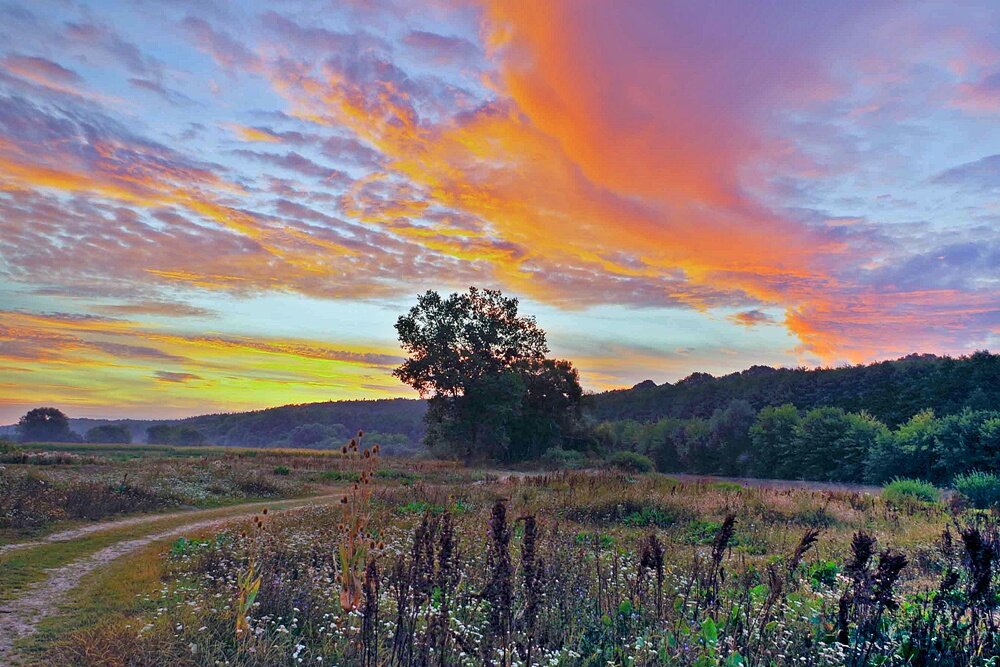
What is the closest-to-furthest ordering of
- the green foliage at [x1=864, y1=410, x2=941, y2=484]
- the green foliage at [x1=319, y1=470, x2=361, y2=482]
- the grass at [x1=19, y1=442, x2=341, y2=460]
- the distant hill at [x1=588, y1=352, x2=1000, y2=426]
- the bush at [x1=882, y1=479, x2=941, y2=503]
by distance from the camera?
the bush at [x1=882, y1=479, x2=941, y2=503], the green foliage at [x1=319, y1=470, x2=361, y2=482], the green foliage at [x1=864, y1=410, x2=941, y2=484], the grass at [x1=19, y1=442, x2=341, y2=460], the distant hill at [x1=588, y1=352, x2=1000, y2=426]

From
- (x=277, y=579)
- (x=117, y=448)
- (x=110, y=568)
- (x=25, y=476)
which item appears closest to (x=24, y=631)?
(x=277, y=579)

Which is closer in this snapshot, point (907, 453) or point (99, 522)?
point (99, 522)

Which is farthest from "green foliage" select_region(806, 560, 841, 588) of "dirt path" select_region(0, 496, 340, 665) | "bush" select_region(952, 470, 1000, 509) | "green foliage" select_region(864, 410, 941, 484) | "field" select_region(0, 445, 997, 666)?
"green foliage" select_region(864, 410, 941, 484)

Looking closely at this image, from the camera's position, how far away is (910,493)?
72.0 feet

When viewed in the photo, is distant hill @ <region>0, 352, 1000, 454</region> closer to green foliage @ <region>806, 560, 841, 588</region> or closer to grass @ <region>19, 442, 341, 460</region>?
grass @ <region>19, 442, 341, 460</region>

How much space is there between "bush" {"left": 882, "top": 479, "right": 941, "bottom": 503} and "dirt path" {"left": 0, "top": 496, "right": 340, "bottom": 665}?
71.3 ft

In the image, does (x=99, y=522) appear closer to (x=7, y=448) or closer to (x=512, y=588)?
(x=512, y=588)

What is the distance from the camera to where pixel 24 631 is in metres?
7.55

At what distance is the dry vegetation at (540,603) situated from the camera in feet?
13.1

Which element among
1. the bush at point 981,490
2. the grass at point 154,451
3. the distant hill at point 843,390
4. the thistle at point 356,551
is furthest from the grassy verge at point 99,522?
the distant hill at point 843,390

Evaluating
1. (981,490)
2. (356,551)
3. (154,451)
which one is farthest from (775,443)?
(154,451)

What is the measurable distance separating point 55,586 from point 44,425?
114460 millimetres

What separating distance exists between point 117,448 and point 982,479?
206 ft

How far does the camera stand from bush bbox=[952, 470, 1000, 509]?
1927cm
